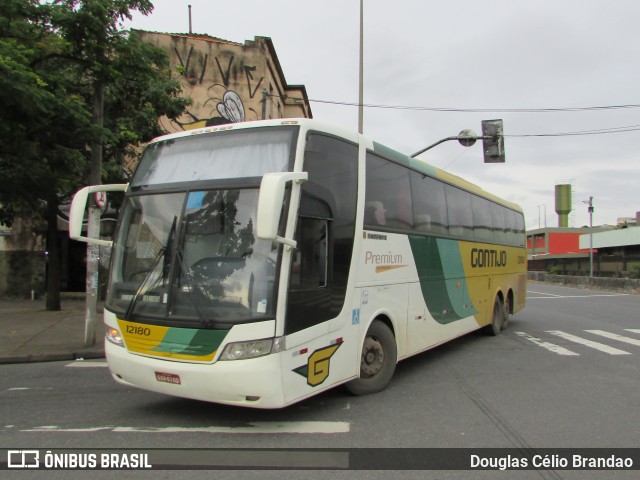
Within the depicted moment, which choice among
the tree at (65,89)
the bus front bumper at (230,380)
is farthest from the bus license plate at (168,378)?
the tree at (65,89)

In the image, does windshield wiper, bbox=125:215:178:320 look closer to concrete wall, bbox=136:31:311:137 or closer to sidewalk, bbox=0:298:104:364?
sidewalk, bbox=0:298:104:364

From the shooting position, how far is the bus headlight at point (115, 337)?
16.4 ft

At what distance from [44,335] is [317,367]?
799 centimetres

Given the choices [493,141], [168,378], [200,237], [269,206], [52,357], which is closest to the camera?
[269,206]

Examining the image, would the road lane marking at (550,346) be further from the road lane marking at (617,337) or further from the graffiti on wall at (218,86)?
the graffiti on wall at (218,86)

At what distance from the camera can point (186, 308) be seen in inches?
179

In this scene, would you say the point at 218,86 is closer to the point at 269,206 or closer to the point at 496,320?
the point at 496,320

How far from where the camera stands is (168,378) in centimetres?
459

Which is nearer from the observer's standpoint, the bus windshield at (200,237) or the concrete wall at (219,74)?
the bus windshield at (200,237)

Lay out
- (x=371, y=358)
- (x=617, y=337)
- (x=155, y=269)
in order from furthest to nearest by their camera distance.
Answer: (x=617, y=337) → (x=371, y=358) → (x=155, y=269)

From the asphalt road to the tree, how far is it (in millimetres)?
4513

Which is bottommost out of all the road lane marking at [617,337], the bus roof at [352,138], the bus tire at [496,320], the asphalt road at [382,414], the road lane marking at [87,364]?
the road lane marking at [87,364]

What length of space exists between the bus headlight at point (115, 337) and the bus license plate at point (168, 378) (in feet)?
2.02

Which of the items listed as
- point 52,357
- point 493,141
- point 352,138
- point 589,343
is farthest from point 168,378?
point 493,141
